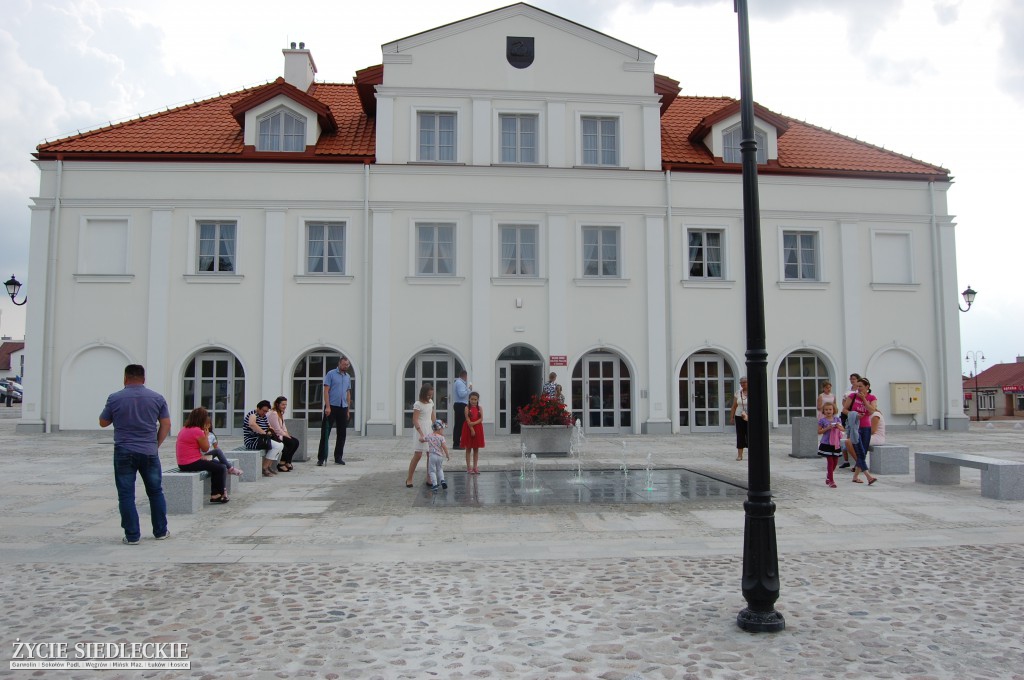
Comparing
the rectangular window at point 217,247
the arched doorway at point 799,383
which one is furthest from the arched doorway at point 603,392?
the rectangular window at point 217,247

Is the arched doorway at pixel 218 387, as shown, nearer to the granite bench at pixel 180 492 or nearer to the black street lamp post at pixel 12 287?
the black street lamp post at pixel 12 287

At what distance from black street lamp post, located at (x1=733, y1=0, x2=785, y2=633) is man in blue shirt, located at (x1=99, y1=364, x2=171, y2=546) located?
5817 mm

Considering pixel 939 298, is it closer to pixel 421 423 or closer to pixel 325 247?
pixel 325 247

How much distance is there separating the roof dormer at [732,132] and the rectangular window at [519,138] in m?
5.54

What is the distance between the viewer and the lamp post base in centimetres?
509

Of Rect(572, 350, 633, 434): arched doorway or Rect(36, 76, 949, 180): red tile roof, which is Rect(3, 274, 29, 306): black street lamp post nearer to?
Rect(36, 76, 949, 180): red tile roof

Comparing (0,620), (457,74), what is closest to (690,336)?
(457,74)

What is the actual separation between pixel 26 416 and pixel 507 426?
13.5m

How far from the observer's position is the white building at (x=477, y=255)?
2175cm

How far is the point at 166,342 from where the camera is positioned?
21.6 m

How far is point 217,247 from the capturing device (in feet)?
72.7

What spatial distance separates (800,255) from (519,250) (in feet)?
29.3

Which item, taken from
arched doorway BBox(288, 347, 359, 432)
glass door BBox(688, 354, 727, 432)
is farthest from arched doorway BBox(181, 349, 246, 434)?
glass door BBox(688, 354, 727, 432)

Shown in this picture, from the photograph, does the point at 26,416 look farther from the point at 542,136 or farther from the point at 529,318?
the point at 542,136
